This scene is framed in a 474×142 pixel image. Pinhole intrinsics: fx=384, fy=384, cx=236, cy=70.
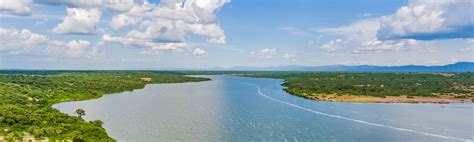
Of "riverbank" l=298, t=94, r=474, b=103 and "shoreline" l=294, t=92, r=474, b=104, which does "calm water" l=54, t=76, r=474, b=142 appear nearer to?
"shoreline" l=294, t=92, r=474, b=104

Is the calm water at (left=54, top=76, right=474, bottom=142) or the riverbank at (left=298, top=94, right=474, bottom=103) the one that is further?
the riverbank at (left=298, top=94, right=474, bottom=103)

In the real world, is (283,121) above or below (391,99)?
below

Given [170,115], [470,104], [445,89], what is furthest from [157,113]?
[445,89]

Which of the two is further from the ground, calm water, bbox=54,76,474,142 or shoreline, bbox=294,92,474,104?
shoreline, bbox=294,92,474,104

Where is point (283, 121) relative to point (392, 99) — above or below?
below

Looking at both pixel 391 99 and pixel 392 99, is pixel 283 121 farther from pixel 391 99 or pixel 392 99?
pixel 392 99

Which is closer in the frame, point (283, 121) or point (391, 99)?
point (283, 121)

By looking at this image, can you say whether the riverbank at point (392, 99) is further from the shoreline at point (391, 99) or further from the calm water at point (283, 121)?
the calm water at point (283, 121)

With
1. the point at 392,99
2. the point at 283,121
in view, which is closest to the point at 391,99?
the point at 392,99

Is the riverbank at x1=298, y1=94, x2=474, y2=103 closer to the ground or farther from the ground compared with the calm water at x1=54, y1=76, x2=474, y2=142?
farther from the ground

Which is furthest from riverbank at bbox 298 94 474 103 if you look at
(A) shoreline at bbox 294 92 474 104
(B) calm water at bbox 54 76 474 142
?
(B) calm water at bbox 54 76 474 142
